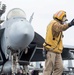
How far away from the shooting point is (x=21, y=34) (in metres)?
8.13

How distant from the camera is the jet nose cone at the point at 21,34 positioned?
318 inches

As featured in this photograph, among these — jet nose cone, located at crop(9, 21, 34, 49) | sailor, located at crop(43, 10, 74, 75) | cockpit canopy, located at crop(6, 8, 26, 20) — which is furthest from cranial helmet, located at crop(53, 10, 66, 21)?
cockpit canopy, located at crop(6, 8, 26, 20)

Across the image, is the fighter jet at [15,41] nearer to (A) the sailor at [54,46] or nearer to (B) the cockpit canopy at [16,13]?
(B) the cockpit canopy at [16,13]

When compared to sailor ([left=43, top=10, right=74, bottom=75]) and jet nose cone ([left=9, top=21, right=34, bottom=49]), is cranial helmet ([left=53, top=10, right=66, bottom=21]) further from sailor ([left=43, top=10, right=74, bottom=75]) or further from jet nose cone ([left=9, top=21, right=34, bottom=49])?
jet nose cone ([left=9, top=21, right=34, bottom=49])

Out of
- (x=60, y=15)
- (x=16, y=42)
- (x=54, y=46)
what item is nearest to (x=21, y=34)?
(x=16, y=42)

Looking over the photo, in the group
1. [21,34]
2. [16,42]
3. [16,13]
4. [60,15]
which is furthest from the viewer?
[16,13]

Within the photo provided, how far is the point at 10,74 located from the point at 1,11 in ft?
30.5

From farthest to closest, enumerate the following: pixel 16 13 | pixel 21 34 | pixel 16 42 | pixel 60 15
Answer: pixel 16 13
pixel 16 42
pixel 21 34
pixel 60 15

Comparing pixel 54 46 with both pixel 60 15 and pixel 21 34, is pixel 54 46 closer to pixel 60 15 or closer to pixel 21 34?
pixel 60 15

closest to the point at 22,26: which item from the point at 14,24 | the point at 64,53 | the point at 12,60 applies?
the point at 14,24

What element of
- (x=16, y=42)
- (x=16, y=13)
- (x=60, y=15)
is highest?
(x=60, y=15)

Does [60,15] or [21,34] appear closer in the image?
[60,15]

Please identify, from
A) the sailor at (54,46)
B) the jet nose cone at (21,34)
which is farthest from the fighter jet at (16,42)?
the sailor at (54,46)

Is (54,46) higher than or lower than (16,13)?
lower
